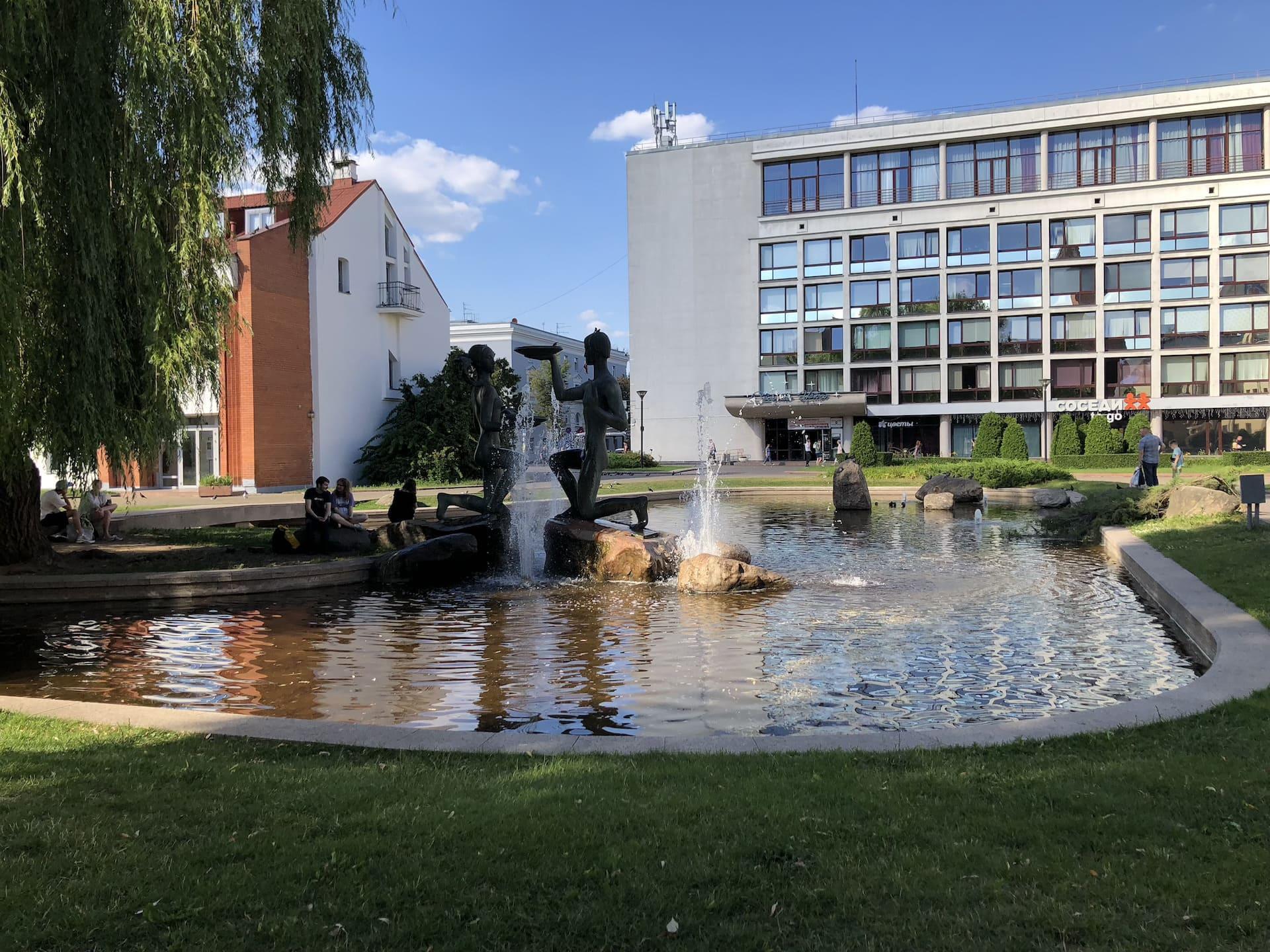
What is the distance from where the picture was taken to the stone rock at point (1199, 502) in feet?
56.2

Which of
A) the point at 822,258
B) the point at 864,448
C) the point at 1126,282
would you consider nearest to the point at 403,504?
the point at 864,448

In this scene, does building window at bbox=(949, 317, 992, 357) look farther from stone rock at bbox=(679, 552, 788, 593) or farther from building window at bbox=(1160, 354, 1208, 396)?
stone rock at bbox=(679, 552, 788, 593)

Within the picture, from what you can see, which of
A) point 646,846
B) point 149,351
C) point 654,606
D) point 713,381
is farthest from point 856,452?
point 646,846

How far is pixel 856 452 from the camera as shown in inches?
1937

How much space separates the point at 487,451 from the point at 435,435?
24.1 m

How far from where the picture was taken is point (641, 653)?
30.0ft

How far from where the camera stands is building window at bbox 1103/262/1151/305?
5847 centimetres

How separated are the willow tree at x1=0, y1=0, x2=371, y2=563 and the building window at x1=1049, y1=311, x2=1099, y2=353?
57.9 m

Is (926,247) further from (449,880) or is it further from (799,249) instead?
(449,880)

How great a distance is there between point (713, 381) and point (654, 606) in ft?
187

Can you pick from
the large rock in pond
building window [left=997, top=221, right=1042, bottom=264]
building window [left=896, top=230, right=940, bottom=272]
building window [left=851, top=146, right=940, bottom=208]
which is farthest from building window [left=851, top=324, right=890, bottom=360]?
the large rock in pond

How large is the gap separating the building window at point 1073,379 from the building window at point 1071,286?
A: 3823mm

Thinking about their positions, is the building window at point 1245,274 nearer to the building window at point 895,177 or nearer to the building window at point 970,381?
the building window at point 970,381

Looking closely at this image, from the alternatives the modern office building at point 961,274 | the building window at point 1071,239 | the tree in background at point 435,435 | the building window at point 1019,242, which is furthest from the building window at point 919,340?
the tree in background at point 435,435
